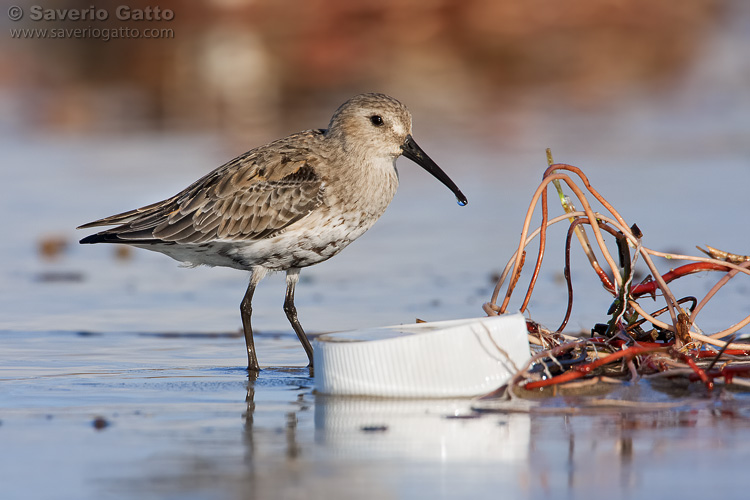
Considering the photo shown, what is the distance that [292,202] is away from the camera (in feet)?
23.7

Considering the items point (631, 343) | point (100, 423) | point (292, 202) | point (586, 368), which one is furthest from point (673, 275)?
point (100, 423)

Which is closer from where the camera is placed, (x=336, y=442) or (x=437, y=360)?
(x=336, y=442)

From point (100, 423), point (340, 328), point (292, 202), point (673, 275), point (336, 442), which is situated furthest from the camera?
point (340, 328)

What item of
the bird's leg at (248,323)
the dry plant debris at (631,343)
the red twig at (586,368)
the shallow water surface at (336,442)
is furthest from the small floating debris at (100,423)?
the red twig at (586,368)

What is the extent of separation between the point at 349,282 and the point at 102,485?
5.35 m

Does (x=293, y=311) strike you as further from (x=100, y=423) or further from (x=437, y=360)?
(x=100, y=423)

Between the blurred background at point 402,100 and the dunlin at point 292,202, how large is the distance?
66 centimetres

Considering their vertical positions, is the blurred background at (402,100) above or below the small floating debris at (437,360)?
above

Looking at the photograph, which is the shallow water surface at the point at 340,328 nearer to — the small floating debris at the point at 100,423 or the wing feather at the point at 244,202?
the small floating debris at the point at 100,423

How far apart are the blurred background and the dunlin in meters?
0.66

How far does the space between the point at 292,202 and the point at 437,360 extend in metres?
2.29

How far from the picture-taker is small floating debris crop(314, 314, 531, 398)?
5.20m

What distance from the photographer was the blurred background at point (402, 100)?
9.16 metres

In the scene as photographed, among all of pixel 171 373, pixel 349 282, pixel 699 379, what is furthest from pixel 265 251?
pixel 699 379
